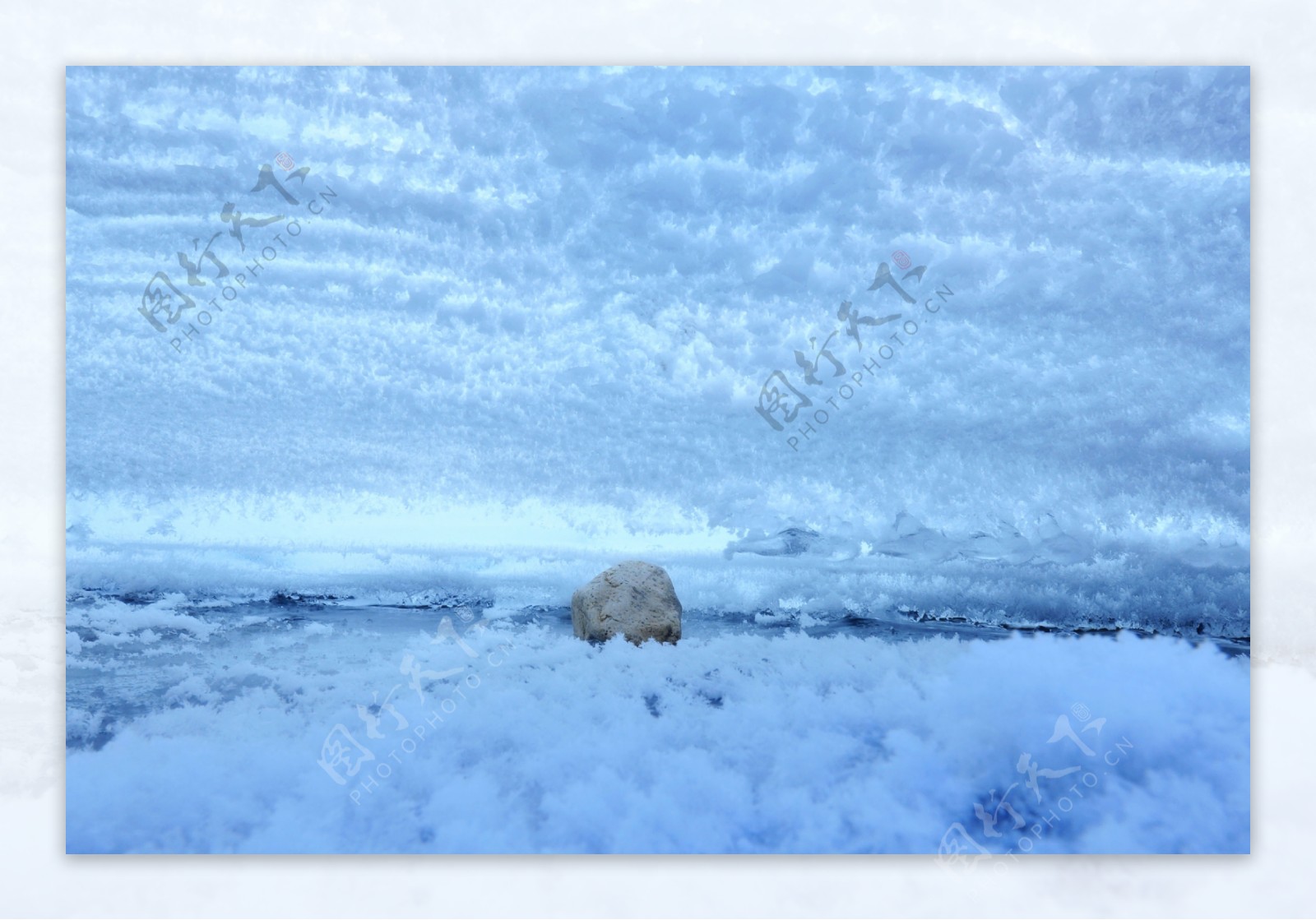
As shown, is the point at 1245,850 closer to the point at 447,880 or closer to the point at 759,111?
the point at 447,880

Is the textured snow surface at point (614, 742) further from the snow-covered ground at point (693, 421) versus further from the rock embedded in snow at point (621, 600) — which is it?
the rock embedded in snow at point (621, 600)

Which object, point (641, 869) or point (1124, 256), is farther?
point (1124, 256)

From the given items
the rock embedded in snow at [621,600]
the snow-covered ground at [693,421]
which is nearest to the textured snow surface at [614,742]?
the snow-covered ground at [693,421]

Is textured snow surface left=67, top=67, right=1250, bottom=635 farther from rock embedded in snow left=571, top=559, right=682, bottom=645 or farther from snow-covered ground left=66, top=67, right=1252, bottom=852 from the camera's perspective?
rock embedded in snow left=571, top=559, right=682, bottom=645

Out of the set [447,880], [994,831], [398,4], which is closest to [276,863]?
[447,880]

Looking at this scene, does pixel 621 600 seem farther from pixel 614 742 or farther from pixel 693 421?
pixel 693 421

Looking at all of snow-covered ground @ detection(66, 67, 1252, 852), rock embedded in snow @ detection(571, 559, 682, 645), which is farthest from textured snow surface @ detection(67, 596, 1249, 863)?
rock embedded in snow @ detection(571, 559, 682, 645)

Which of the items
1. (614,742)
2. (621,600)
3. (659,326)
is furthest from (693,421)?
(614,742)
